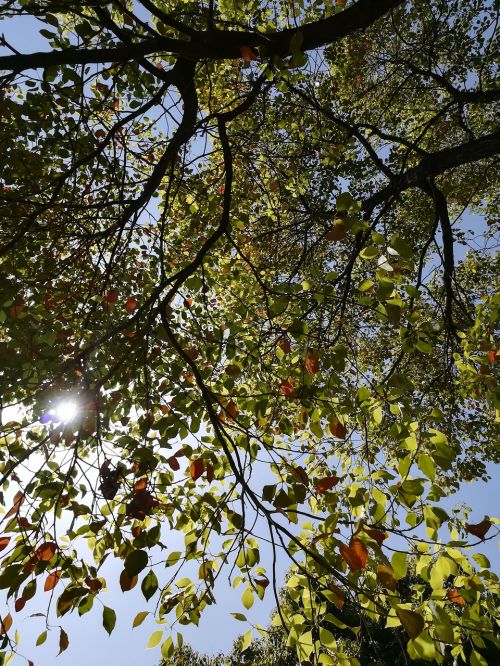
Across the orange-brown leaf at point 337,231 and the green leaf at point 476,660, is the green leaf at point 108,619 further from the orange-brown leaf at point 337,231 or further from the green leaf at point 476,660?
the orange-brown leaf at point 337,231

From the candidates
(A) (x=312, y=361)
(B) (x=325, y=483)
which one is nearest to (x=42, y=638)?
(B) (x=325, y=483)

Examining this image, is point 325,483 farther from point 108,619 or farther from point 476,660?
point 108,619

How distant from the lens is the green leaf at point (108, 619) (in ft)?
7.13

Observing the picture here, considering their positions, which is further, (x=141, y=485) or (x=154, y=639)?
(x=141, y=485)

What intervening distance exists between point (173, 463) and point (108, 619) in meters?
1.18

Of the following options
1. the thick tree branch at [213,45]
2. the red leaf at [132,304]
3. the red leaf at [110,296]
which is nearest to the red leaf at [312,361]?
the thick tree branch at [213,45]

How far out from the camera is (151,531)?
227cm

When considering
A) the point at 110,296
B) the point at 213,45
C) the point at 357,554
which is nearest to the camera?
the point at 357,554

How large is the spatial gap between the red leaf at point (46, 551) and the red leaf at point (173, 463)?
975mm

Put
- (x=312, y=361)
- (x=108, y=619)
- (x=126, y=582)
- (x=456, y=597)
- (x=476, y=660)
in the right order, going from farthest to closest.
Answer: (x=312, y=361) < (x=456, y=597) < (x=108, y=619) < (x=126, y=582) < (x=476, y=660)

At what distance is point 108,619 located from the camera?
2.21 m

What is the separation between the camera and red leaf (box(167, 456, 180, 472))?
322cm

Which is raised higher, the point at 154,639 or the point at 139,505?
the point at 139,505

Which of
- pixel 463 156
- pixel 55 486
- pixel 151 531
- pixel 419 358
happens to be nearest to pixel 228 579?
pixel 151 531
